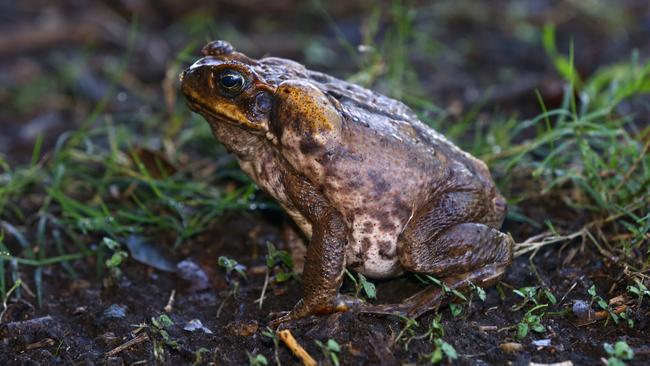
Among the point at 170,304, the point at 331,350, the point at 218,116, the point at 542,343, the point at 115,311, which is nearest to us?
the point at 331,350

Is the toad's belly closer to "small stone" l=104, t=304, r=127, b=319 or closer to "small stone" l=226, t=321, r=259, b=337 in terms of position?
"small stone" l=226, t=321, r=259, b=337

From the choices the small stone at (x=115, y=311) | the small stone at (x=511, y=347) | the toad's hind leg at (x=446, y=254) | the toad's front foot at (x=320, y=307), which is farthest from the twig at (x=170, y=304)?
the small stone at (x=511, y=347)

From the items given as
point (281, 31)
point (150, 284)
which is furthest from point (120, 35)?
point (150, 284)

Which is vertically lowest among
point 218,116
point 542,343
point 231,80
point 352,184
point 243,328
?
point 243,328

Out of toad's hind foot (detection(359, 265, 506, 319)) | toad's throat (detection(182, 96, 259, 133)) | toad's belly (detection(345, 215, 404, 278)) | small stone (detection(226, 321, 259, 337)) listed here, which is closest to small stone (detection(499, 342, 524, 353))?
toad's hind foot (detection(359, 265, 506, 319))

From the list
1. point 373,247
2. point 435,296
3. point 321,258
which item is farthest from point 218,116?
point 435,296

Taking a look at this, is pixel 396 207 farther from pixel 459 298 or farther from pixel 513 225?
pixel 513 225

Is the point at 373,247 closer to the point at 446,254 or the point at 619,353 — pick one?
the point at 446,254

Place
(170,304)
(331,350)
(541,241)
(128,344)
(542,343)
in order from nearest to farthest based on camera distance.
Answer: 1. (331,350)
2. (542,343)
3. (128,344)
4. (170,304)
5. (541,241)
